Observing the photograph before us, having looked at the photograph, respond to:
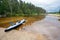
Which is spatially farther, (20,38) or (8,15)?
(8,15)

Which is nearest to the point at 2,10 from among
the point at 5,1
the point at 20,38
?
the point at 5,1

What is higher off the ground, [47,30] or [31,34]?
[31,34]

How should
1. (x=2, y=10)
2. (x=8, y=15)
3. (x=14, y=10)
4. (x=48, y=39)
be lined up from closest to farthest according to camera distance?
(x=48, y=39), (x=2, y=10), (x=8, y=15), (x=14, y=10)

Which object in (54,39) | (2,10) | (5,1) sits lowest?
(54,39)

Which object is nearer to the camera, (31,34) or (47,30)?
(31,34)

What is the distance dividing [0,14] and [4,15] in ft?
4.03

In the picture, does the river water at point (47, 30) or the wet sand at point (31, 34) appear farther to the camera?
the river water at point (47, 30)


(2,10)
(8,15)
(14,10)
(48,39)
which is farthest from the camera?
(14,10)

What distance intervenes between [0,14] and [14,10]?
30.8ft

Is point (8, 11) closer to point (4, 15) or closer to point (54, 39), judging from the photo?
point (4, 15)

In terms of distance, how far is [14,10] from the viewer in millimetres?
44000

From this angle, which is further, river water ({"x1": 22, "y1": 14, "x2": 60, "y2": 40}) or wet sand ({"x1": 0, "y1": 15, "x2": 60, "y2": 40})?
river water ({"x1": 22, "y1": 14, "x2": 60, "y2": 40})

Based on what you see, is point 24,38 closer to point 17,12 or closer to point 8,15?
point 8,15

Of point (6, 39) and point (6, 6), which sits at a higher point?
point (6, 6)
